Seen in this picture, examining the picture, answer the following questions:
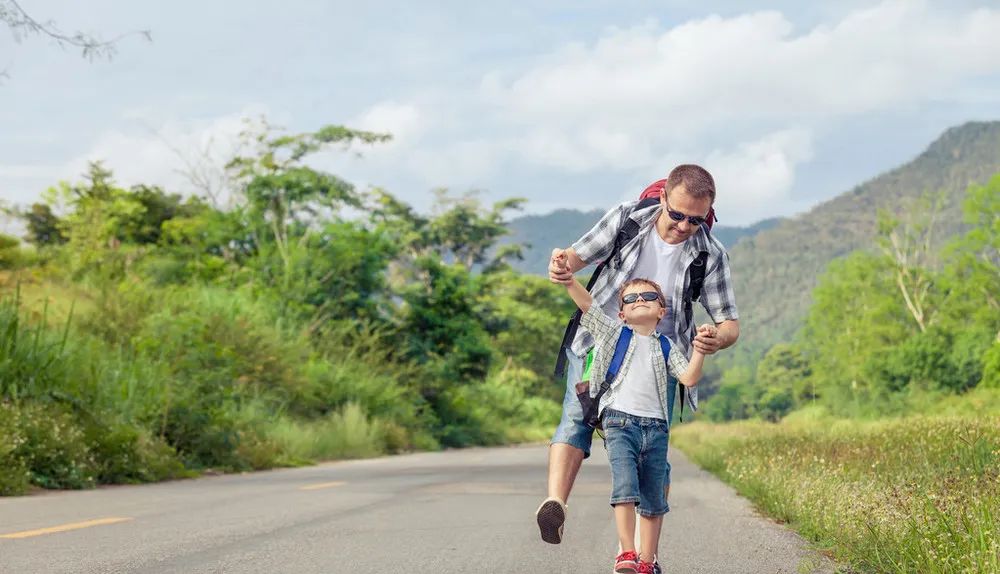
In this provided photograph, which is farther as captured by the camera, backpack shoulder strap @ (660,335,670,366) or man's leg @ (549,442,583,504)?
man's leg @ (549,442,583,504)

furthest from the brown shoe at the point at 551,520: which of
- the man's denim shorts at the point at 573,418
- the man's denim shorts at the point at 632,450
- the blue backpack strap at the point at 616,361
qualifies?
the blue backpack strap at the point at 616,361

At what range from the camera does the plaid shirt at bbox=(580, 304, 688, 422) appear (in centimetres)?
562

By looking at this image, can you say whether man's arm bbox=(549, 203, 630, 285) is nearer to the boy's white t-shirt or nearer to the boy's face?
→ the boy's face

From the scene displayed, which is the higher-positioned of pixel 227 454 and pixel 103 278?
pixel 103 278

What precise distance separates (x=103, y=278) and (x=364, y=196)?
2307cm

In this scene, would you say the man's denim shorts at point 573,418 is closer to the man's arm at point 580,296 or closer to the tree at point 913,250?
the man's arm at point 580,296

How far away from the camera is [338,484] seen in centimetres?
1427

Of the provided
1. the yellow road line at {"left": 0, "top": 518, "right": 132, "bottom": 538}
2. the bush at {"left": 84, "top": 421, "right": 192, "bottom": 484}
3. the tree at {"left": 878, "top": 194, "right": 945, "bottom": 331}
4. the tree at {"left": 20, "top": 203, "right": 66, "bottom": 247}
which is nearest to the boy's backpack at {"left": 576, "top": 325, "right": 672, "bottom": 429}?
the yellow road line at {"left": 0, "top": 518, "right": 132, "bottom": 538}

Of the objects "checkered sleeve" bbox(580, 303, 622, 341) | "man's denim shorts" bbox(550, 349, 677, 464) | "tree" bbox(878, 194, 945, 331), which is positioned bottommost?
"man's denim shorts" bbox(550, 349, 677, 464)

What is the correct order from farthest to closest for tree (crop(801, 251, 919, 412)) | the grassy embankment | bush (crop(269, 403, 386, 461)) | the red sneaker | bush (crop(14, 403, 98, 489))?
tree (crop(801, 251, 919, 412)) → bush (crop(269, 403, 386, 461)) → the grassy embankment → bush (crop(14, 403, 98, 489)) → the red sneaker

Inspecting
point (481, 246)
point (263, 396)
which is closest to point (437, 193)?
point (481, 246)

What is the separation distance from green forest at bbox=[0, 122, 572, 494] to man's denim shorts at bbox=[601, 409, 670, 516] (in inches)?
313

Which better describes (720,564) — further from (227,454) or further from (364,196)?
(364,196)

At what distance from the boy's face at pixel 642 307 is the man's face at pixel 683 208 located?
0.31 metres
